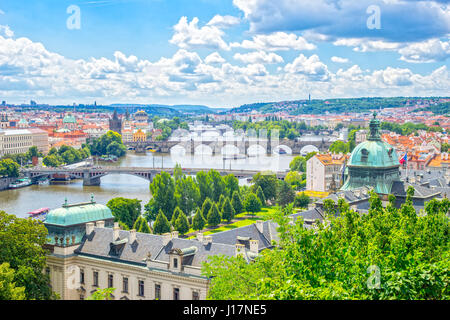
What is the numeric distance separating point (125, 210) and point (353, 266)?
2430 centimetres

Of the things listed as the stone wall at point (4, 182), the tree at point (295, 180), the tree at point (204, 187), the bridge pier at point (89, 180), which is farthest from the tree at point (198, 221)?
the stone wall at point (4, 182)

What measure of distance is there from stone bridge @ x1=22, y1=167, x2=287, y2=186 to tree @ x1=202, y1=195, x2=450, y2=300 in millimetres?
44355

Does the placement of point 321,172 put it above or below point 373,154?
below

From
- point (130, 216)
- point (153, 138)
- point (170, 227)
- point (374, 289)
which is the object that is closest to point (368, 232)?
point (374, 289)

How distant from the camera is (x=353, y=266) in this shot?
34.3ft

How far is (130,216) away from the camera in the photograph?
3375 cm

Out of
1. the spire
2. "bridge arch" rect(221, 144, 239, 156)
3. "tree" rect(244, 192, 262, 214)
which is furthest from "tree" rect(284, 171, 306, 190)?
"bridge arch" rect(221, 144, 239, 156)

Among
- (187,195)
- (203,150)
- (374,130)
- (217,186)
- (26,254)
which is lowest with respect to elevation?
(203,150)

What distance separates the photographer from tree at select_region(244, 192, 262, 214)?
40.1 m

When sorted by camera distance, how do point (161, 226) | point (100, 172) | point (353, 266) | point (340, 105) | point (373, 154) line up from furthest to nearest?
point (340, 105) < point (100, 172) < point (373, 154) < point (161, 226) < point (353, 266)

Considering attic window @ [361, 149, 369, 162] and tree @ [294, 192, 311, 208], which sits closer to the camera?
attic window @ [361, 149, 369, 162]

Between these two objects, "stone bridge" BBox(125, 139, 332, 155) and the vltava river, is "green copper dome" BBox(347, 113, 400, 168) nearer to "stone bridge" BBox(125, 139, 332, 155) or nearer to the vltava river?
the vltava river

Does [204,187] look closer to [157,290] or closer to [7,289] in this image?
[157,290]

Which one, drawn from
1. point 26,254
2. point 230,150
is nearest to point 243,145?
point 230,150
